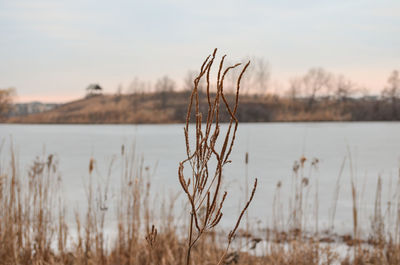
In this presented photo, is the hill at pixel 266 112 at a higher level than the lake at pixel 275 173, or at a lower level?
higher

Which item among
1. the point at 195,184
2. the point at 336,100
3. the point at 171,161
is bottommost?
the point at 171,161

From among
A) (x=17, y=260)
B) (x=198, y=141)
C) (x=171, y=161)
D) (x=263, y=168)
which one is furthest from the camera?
(x=171, y=161)

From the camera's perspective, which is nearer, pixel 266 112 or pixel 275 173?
pixel 275 173

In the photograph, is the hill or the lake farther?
the hill

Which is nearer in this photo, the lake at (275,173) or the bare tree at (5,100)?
the lake at (275,173)

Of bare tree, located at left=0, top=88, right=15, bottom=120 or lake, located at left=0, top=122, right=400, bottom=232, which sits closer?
lake, located at left=0, top=122, right=400, bottom=232

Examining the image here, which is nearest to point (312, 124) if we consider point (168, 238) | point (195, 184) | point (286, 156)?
point (286, 156)

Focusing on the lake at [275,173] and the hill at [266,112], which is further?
the hill at [266,112]

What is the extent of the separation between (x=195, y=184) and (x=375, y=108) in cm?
2894

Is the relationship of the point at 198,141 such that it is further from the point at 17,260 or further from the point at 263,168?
the point at 263,168

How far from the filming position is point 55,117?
3494cm

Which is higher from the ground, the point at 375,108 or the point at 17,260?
the point at 375,108

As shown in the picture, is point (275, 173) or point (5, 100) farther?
point (5, 100)

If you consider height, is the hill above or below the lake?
above
